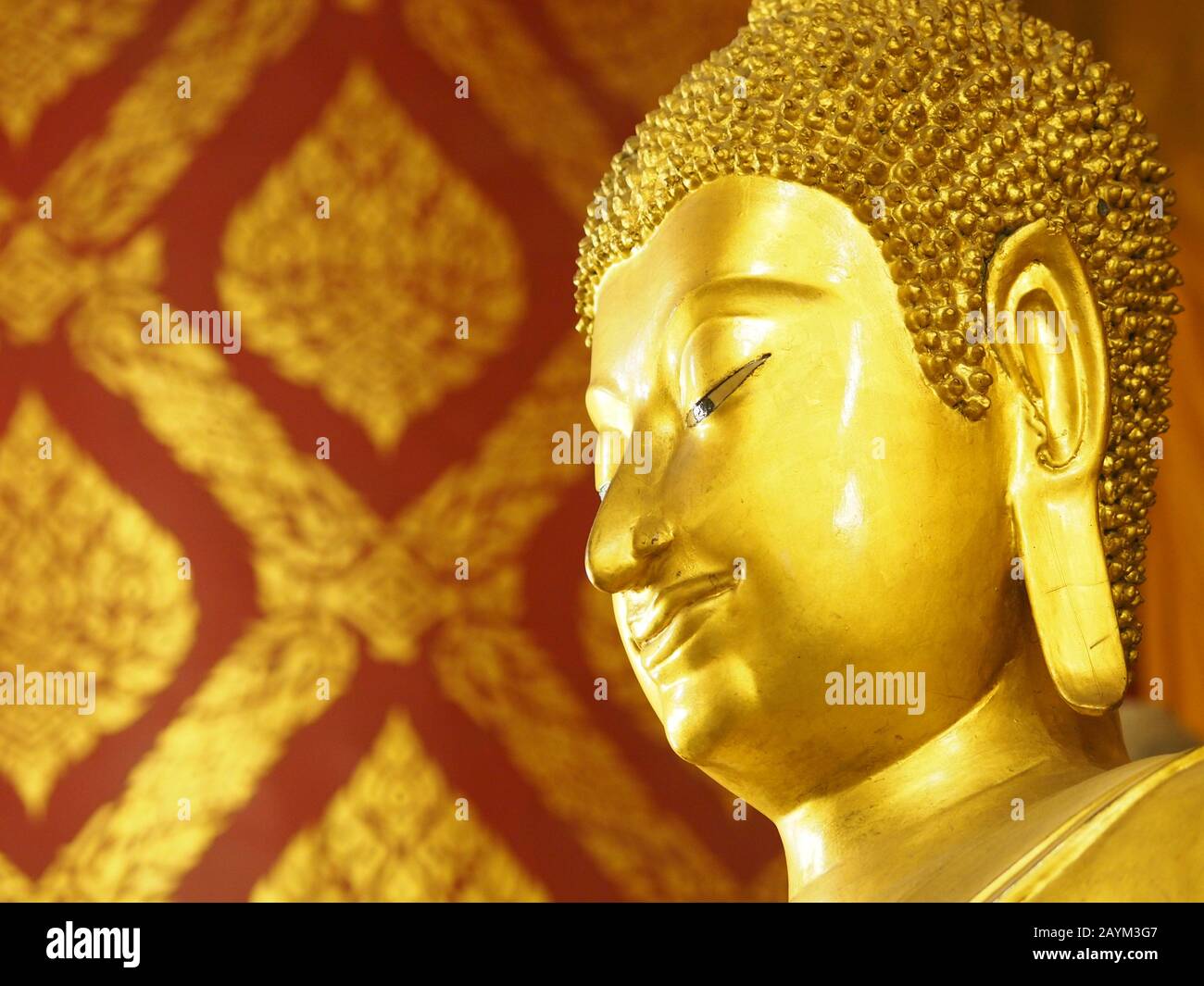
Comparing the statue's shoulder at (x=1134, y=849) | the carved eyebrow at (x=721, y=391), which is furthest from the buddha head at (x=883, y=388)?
the statue's shoulder at (x=1134, y=849)

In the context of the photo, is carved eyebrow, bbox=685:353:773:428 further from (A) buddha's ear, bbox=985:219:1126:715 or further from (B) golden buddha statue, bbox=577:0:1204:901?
(A) buddha's ear, bbox=985:219:1126:715

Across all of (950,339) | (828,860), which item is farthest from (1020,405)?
(828,860)

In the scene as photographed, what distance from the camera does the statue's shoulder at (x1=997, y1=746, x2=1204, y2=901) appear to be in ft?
3.96

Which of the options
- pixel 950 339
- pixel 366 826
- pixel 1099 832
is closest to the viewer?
pixel 1099 832

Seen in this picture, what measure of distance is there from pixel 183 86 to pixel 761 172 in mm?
1169

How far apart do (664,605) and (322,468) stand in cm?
103

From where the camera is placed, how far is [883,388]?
142cm

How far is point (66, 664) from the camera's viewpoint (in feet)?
7.78

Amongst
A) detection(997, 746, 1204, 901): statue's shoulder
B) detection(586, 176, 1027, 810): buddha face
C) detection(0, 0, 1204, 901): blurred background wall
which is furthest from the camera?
detection(0, 0, 1204, 901): blurred background wall

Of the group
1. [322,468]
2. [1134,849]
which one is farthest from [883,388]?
[322,468]

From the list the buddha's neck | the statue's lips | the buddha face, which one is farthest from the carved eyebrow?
the buddha's neck

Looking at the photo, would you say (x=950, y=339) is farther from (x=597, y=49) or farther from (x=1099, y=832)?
(x=597, y=49)

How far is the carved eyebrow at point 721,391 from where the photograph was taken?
143 centimetres

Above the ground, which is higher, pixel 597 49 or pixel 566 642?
pixel 597 49
